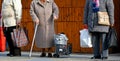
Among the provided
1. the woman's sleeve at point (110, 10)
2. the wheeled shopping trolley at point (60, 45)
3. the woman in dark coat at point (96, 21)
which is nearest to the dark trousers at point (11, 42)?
the wheeled shopping trolley at point (60, 45)

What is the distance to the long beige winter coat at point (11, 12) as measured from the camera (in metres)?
13.6

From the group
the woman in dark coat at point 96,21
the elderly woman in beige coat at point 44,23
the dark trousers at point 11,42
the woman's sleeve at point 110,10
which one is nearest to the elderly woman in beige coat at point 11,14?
the dark trousers at point 11,42

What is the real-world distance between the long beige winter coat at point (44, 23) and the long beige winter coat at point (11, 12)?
1.40ft

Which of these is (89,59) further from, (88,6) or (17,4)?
(17,4)

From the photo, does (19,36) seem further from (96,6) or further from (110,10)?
(110,10)

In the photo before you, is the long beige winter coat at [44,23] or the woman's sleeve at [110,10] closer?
the woman's sleeve at [110,10]

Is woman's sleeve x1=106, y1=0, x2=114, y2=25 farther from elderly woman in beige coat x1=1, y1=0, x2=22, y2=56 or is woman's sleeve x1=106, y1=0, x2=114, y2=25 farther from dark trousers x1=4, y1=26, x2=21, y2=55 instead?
→ dark trousers x1=4, y1=26, x2=21, y2=55

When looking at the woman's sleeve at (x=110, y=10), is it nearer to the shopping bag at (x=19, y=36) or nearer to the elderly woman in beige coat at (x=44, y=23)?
the elderly woman in beige coat at (x=44, y=23)

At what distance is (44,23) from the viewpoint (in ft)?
44.4

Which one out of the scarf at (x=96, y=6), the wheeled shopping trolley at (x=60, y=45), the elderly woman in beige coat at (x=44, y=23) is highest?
the scarf at (x=96, y=6)

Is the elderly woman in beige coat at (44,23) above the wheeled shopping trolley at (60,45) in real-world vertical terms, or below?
above

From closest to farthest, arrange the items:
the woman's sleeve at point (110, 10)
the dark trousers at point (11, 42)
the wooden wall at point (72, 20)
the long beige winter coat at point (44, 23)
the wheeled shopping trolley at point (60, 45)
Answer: the woman's sleeve at point (110, 10)
the wheeled shopping trolley at point (60, 45)
the long beige winter coat at point (44, 23)
the dark trousers at point (11, 42)
the wooden wall at point (72, 20)

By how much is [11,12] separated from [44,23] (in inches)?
39.4

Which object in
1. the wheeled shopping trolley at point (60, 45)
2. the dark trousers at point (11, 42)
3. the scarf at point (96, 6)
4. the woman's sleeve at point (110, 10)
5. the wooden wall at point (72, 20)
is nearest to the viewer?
the woman's sleeve at point (110, 10)
